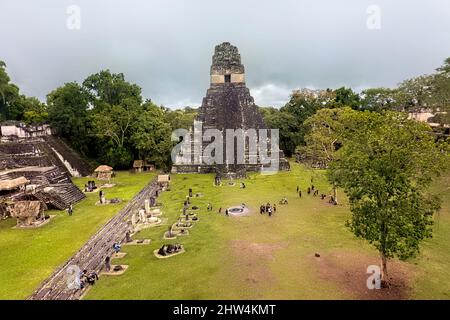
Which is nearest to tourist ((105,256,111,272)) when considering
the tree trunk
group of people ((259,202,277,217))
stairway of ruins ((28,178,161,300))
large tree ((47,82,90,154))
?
stairway of ruins ((28,178,161,300))

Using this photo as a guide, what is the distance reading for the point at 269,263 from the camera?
1767 centimetres

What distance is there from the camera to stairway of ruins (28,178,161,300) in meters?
15.4

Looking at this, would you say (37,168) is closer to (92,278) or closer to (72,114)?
(72,114)

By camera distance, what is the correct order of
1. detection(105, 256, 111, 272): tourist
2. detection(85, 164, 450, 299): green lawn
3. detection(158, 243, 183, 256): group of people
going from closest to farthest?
detection(85, 164, 450, 299): green lawn, detection(105, 256, 111, 272): tourist, detection(158, 243, 183, 256): group of people

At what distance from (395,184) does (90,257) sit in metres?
15.8

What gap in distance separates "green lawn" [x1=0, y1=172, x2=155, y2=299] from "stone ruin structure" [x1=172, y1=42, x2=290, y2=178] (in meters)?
12.9

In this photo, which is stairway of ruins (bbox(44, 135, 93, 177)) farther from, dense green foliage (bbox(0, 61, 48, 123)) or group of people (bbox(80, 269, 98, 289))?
group of people (bbox(80, 269, 98, 289))

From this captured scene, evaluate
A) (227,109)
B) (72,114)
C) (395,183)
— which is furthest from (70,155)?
(395,183)

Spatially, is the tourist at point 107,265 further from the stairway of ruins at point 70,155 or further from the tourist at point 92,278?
the stairway of ruins at point 70,155

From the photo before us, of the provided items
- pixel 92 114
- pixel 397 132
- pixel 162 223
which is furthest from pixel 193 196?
pixel 92 114

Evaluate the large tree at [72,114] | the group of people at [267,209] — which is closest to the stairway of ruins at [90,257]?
the group of people at [267,209]

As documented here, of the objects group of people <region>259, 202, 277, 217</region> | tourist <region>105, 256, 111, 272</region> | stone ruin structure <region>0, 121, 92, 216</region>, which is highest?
stone ruin structure <region>0, 121, 92, 216</region>

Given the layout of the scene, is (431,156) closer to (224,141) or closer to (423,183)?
(423,183)

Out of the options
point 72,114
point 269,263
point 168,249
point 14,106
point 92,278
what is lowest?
point 92,278
